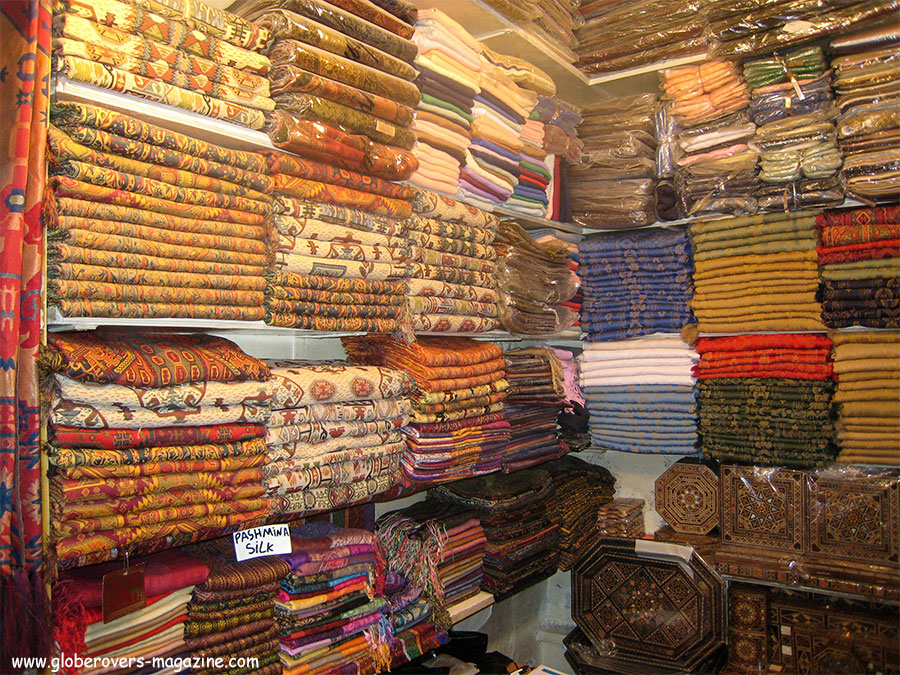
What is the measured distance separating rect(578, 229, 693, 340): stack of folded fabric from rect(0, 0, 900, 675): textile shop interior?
0.02 meters

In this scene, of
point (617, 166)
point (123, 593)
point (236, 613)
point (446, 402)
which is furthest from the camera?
point (617, 166)

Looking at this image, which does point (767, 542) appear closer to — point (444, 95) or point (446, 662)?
point (446, 662)

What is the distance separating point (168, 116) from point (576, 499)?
2589mm

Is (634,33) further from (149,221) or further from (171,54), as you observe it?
(149,221)

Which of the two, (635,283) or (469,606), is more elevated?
(635,283)

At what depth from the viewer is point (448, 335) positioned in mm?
2707

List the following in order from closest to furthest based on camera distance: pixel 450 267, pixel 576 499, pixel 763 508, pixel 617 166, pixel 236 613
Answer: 1. pixel 236 613
2. pixel 450 267
3. pixel 763 508
4. pixel 617 166
5. pixel 576 499

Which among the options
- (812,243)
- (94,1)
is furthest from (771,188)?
(94,1)

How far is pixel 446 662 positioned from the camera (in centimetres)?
251

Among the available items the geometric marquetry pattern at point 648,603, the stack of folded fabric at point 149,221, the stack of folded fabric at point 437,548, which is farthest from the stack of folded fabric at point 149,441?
the geometric marquetry pattern at point 648,603

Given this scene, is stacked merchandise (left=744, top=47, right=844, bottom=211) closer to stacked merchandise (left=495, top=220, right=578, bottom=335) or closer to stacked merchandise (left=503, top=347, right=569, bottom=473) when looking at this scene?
stacked merchandise (left=495, top=220, right=578, bottom=335)

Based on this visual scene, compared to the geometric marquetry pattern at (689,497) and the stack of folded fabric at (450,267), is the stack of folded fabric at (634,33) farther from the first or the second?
the geometric marquetry pattern at (689,497)

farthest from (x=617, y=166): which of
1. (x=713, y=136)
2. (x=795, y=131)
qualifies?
(x=795, y=131)

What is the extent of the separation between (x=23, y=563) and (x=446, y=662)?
162cm
